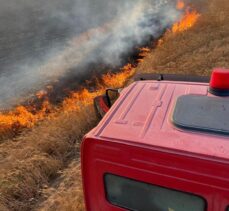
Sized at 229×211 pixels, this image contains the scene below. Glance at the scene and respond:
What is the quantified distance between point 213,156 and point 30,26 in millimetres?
20080

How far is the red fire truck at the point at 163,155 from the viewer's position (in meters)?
2.01

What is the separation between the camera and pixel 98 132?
242 cm

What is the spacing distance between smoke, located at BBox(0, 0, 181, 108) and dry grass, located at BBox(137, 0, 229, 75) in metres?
3.31

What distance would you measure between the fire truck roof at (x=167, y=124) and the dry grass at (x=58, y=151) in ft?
6.93

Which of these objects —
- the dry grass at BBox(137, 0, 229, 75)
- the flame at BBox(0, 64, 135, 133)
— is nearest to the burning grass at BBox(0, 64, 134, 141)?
the flame at BBox(0, 64, 135, 133)

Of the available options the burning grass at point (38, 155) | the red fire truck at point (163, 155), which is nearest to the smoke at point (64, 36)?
the burning grass at point (38, 155)

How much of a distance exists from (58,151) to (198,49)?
6.27m

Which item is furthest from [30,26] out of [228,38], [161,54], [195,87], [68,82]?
[195,87]

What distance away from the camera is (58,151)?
20.7 ft

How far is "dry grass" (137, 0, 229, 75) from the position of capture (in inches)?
345

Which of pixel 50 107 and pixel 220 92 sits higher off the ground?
pixel 220 92

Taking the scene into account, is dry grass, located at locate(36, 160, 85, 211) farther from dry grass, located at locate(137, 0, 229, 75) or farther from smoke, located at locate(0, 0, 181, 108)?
smoke, located at locate(0, 0, 181, 108)

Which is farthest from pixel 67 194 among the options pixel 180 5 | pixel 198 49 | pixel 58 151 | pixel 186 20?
pixel 180 5

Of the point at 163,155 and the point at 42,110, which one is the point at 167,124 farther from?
the point at 42,110
